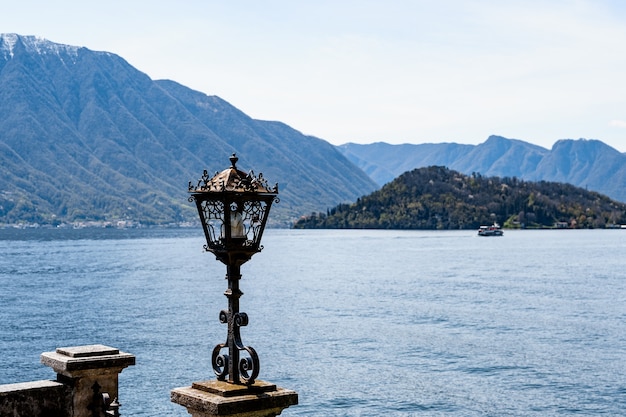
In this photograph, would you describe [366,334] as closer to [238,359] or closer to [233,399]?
[238,359]

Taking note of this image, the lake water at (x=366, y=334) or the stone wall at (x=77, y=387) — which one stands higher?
the stone wall at (x=77, y=387)

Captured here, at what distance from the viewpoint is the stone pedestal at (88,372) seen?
422 inches

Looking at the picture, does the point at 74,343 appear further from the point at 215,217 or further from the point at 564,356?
the point at 215,217

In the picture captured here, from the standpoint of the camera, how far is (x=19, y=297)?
108 meters

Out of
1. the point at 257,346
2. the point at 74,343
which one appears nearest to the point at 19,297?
the point at 74,343

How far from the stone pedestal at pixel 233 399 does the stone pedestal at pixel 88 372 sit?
46.4 inches

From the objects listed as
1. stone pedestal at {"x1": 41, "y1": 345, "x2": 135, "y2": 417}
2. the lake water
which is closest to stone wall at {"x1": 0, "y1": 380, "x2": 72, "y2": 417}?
stone pedestal at {"x1": 41, "y1": 345, "x2": 135, "y2": 417}

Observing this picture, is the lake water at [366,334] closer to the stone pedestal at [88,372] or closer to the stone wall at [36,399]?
the stone pedestal at [88,372]

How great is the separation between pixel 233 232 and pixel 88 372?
2571 mm

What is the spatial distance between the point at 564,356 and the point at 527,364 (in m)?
4.73

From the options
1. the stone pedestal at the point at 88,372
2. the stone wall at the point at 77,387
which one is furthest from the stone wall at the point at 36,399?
the stone pedestal at the point at 88,372

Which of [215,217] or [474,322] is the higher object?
[215,217]

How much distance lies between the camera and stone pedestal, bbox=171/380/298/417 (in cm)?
970

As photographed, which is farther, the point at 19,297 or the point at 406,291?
the point at 406,291
